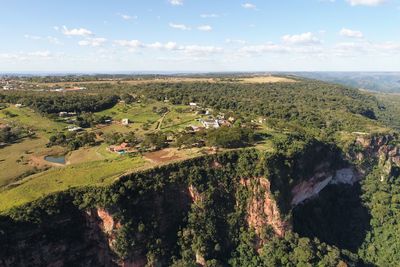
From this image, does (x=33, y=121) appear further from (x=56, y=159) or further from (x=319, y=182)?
(x=319, y=182)

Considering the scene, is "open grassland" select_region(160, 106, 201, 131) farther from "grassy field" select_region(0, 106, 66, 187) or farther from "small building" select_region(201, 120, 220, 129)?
"grassy field" select_region(0, 106, 66, 187)

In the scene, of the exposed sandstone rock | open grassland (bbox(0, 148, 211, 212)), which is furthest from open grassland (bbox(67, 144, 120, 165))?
the exposed sandstone rock

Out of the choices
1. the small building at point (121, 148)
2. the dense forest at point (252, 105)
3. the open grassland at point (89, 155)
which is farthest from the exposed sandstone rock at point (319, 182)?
the open grassland at point (89, 155)

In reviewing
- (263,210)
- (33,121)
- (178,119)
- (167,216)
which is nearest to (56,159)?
(167,216)

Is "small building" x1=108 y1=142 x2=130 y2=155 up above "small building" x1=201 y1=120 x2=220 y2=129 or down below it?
below

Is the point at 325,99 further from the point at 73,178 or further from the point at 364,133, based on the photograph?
the point at 73,178
